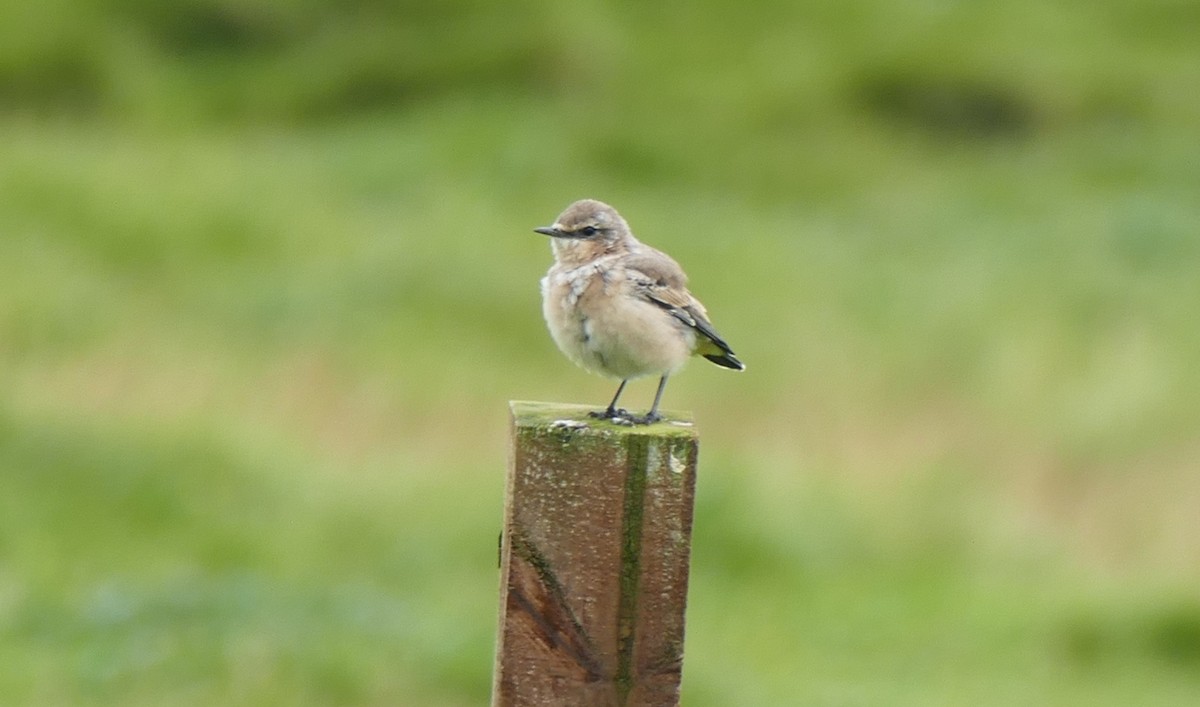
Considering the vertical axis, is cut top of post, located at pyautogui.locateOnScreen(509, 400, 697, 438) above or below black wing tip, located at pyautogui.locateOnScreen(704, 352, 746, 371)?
below

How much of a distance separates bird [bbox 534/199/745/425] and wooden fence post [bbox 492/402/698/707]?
169 centimetres

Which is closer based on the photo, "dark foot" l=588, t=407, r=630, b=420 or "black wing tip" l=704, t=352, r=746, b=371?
"dark foot" l=588, t=407, r=630, b=420

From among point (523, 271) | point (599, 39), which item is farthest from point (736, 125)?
point (523, 271)

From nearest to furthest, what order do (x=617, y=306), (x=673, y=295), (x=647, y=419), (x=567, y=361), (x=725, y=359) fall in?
1. (x=647, y=419)
2. (x=617, y=306)
3. (x=673, y=295)
4. (x=725, y=359)
5. (x=567, y=361)

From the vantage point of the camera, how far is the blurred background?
34.1ft

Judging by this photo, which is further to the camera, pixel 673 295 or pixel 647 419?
pixel 673 295

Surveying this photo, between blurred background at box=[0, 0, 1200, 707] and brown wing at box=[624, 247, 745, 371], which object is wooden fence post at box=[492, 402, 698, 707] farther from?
blurred background at box=[0, 0, 1200, 707]

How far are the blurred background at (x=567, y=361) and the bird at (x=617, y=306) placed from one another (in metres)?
2.86

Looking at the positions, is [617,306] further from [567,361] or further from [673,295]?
[567,361]

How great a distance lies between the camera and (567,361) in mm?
17328

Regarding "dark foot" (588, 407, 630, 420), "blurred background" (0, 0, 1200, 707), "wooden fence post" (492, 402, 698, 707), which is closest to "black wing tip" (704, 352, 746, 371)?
"dark foot" (588, 407, 630, 420)

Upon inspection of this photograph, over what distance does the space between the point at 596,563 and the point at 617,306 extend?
6.89ft

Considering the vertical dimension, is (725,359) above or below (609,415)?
above

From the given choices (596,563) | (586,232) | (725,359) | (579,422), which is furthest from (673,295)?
(596,563)
